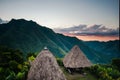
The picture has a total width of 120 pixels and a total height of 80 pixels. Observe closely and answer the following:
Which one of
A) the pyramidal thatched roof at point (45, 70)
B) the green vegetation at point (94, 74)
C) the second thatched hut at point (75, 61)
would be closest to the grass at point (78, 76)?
the green vegetation at point (94, 74)

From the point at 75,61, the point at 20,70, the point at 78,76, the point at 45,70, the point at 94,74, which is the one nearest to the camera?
the point at 45,70

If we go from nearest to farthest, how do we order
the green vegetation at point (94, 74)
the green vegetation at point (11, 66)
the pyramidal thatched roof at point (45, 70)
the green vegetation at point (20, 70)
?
the pyramidal thatched roof at point (45, 70) → the green vegetation at point (11, 66) → the green vegetation at point (20, 70) → the green vegetation at point (94, 74)

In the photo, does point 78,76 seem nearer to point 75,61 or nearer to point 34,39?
point 75,61

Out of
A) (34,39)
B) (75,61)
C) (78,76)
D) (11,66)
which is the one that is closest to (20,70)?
(11,66)

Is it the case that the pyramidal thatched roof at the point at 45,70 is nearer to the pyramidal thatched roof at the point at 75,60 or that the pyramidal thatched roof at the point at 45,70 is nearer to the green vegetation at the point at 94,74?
the green vegetation at the point at 94,74

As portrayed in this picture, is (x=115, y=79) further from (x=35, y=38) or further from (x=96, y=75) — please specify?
(x=35, y=38)

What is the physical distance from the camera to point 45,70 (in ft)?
37.6

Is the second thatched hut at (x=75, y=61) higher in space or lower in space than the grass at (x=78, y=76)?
higher

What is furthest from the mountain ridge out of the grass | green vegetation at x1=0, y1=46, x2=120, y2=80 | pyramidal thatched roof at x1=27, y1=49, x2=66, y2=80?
pyramidal thatched roof at x1=27, y1=49, x2=66, y2=80

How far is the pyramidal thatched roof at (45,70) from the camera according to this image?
11328mm

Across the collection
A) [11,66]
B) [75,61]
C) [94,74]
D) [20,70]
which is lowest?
[94,74]

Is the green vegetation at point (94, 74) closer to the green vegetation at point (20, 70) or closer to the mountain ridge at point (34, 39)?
the green vegetation at point (20, 70)

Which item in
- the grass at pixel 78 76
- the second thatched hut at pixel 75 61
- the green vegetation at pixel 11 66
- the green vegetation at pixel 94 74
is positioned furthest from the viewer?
the second thatched hut at pixel 75 61

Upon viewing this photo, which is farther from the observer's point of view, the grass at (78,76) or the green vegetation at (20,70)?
the grass at (78,76)
